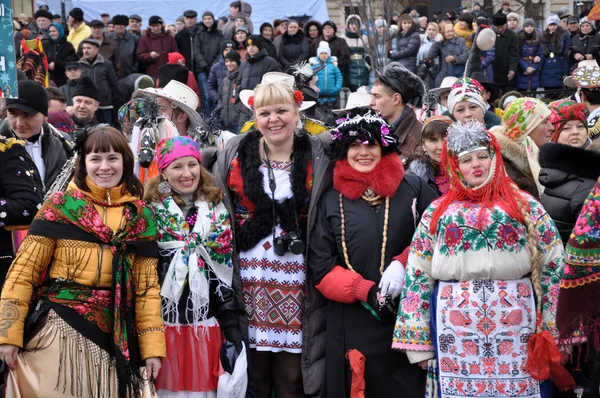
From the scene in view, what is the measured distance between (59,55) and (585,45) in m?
9.76

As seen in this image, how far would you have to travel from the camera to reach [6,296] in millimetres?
4383

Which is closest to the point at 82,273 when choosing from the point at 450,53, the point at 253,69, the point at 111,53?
the point at 253,69

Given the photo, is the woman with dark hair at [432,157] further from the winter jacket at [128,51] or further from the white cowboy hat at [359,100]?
the winter jacket at [128,51]

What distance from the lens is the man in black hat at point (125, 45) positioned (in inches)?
644

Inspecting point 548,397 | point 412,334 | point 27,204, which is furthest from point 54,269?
point 548,397

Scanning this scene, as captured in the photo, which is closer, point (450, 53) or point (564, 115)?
point (564, 115)

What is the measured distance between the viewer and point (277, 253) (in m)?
5.07

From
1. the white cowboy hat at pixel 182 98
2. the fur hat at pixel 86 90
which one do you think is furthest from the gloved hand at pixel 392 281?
the fur hat at pixel 86 90

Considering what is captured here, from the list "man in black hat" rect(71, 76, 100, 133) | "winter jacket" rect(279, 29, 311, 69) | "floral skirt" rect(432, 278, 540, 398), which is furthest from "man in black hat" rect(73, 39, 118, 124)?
"floral skirt" rect(432, 278, 540, 398)

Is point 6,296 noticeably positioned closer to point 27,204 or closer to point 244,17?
point 27,204

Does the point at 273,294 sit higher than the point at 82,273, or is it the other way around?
the point at 82,273

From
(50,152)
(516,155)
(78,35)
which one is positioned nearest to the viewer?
(516,155)

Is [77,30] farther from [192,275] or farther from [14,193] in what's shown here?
[192,275]

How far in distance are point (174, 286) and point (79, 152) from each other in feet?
3.03
